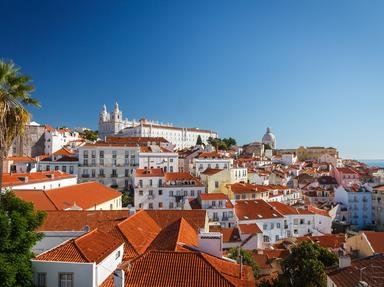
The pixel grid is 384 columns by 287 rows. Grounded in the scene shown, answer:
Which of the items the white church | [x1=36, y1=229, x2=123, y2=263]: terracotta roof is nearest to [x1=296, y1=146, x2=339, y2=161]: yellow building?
the white church

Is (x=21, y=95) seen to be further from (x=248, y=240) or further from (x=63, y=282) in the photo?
(x=248, y=240)

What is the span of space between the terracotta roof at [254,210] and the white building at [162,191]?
7645 millimetres

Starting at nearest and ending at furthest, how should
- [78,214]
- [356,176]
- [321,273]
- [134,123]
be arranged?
[321,273], [78,214], [356,176], [134,123]

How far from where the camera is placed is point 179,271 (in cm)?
1556

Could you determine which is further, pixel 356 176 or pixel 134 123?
pixel 134 123

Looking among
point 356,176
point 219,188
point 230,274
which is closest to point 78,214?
point 230,274

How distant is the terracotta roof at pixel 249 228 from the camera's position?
48531 millimetres

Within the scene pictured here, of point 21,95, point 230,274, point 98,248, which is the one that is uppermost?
point 21,95

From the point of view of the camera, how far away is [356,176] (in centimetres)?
9612

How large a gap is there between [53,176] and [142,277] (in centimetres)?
4210

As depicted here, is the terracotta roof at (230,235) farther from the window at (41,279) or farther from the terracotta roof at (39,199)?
the window at (41,279)

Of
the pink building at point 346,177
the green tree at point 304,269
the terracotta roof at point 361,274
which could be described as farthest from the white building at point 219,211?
the pink building at point 346,177

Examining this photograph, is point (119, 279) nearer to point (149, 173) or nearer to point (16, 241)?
point (16, 241)

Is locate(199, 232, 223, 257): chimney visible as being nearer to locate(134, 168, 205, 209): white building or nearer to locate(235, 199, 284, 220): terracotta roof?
locate(235, 199, 284, 220): terracotta roof
